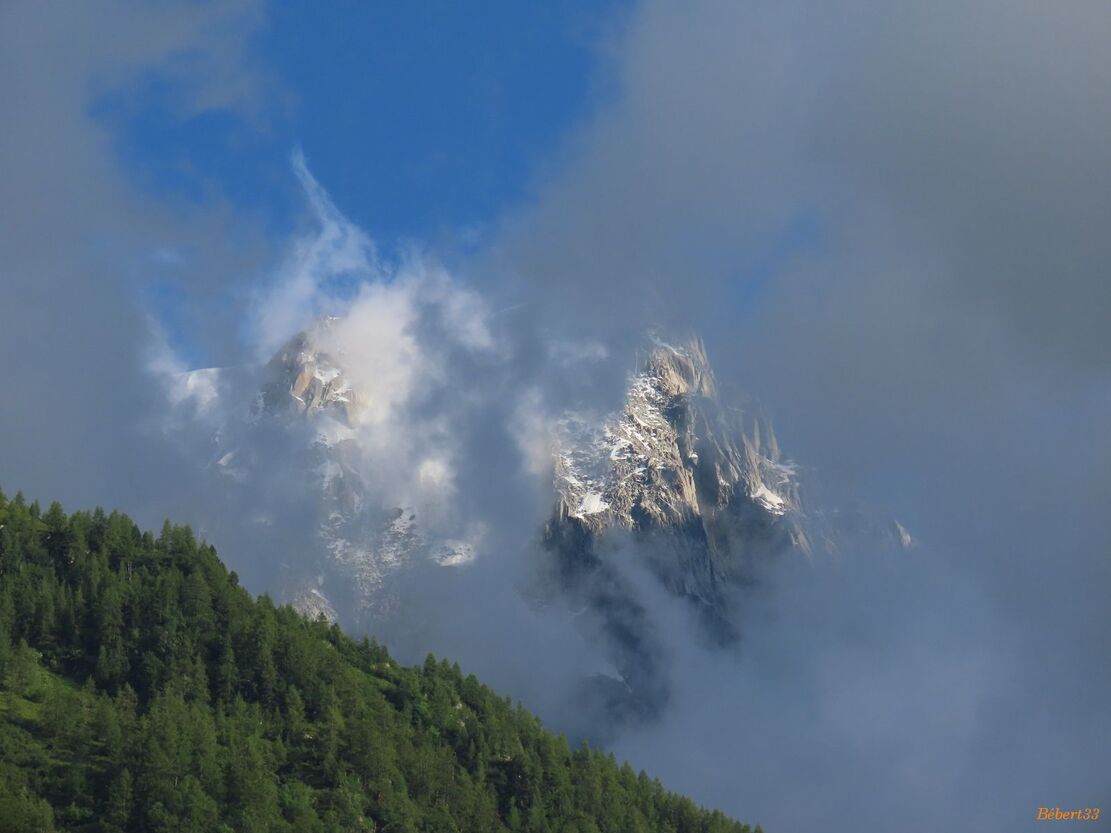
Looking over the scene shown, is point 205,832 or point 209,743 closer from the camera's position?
point 205,832

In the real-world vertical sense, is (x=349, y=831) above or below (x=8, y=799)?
above

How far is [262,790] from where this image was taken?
193 m

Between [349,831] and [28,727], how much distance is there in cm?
3860

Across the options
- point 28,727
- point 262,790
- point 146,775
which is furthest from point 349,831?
point 28,727

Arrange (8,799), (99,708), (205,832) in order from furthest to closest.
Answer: (99,708), (205,832), (8,799)

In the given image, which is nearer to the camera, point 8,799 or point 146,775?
point 8,799

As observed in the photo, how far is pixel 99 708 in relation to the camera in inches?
7736

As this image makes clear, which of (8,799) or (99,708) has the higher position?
(99,708)

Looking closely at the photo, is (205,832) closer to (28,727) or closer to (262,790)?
(262,790)

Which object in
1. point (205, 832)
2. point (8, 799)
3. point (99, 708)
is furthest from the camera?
point (99, 708)

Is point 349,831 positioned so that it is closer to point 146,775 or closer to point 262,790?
point 262,790

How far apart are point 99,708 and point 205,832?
23.0 metres

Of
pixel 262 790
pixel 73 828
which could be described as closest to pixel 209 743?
pixel 262 790

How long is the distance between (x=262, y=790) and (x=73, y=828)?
22681 millimetres
